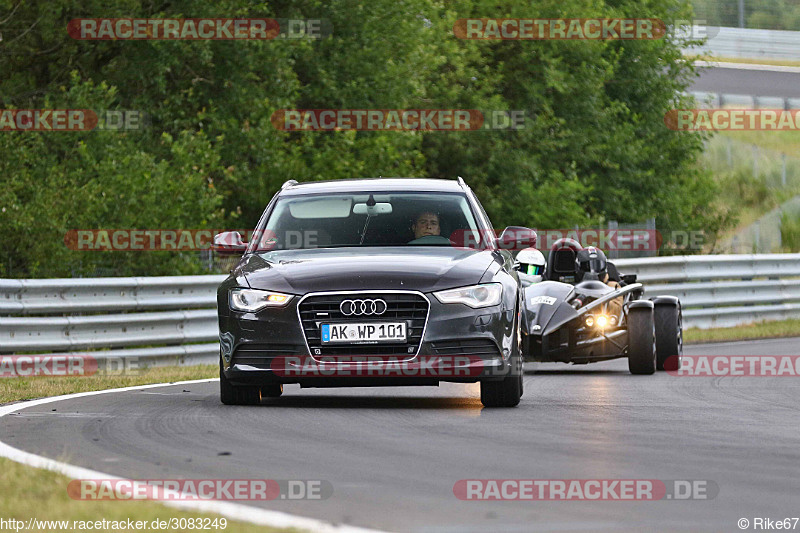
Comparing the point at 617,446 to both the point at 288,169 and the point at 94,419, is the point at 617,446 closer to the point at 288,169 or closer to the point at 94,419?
the point at 94,419

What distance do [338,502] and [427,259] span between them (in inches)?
169

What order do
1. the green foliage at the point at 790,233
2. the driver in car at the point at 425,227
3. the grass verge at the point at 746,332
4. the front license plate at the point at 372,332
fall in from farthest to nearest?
1. the green foliage at the point at 790,233
2. the grass verge at the point at 746,332
3. the driver in car at the point at 425,227
4. the front license plate at the point at 372,332

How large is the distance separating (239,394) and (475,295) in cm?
182

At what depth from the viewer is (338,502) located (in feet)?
20.3

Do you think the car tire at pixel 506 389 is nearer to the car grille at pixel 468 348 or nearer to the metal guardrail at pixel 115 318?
the car grille at pixel 468 348

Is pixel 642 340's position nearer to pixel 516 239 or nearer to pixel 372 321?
pixel 516 239

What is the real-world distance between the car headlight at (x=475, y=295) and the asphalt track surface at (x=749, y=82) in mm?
43067

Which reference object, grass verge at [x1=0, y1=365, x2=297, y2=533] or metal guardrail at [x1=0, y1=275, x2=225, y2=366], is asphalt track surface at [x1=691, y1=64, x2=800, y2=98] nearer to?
metal guardrail at [x1=0, y1=275, x2=225, y2=366]

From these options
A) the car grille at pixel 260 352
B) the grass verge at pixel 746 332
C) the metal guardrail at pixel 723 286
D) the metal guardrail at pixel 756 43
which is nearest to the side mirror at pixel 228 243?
the car grille at pixel 260 352

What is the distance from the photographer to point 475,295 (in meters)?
10.0

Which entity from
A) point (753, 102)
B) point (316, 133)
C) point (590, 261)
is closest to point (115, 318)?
point (590, 261)

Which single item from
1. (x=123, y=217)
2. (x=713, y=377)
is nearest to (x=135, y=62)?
(x=123, y=217)

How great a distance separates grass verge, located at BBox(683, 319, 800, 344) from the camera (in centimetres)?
2150

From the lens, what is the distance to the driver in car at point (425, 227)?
11.1m
